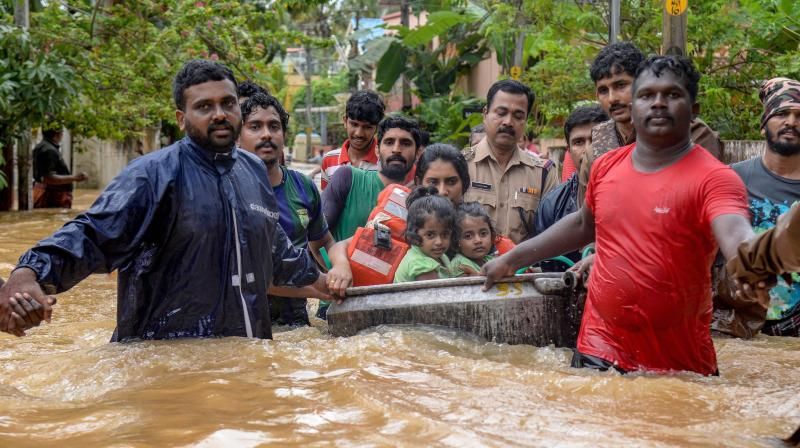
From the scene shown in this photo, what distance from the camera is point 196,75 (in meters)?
4.49

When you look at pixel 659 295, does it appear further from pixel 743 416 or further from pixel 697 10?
pixel 697 10

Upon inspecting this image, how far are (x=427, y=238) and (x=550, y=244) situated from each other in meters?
1.18

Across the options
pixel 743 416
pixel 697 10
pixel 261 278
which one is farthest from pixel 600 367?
pixel 697 10

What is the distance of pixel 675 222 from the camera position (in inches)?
148

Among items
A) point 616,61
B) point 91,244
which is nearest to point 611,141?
point 616,61

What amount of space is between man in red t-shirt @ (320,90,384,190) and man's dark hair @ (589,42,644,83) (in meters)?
2.00

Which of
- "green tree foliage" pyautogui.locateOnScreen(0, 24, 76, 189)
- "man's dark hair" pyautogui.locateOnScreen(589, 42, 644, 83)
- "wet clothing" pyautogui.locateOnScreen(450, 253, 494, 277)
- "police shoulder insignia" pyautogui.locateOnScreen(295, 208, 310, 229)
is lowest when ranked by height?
"wet clothing" pyautogui.locateOnScreen(450, 253, 494, 277)

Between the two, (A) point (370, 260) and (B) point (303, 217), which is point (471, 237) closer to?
(A) point (370, 260)

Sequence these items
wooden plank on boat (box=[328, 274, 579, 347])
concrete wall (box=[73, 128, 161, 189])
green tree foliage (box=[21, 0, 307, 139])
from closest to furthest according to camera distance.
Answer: wooden plank on boat (box=[328, 274, 579, 347]) → green tree foliage (box=[21, 0, 307, 139]) → concrete wall (box=[73, 128, 161, 189])

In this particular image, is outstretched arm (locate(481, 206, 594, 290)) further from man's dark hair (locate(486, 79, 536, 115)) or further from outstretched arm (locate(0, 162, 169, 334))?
man's dark hair (locate(486, 79, 536, 115))

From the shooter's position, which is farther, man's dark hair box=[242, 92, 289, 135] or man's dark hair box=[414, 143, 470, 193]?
man's dark hair box=[414, 143, 470, 193]

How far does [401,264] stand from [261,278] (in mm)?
1175

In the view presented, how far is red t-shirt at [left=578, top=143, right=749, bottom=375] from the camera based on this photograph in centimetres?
375

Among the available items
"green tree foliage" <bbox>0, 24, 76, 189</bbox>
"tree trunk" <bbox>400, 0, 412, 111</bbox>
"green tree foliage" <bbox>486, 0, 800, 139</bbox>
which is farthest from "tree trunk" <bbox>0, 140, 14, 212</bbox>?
"tree trunk" <bbox>400, 0, 412, 111</bbox>
